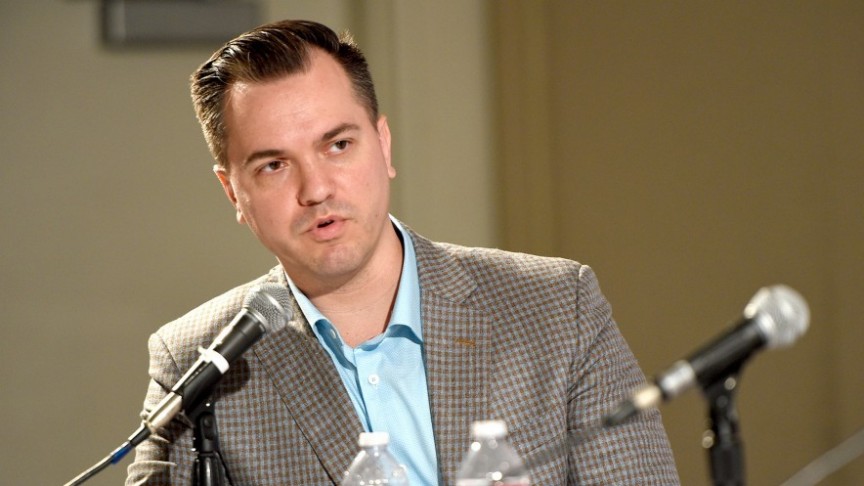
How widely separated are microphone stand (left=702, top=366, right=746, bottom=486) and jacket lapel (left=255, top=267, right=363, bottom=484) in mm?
913

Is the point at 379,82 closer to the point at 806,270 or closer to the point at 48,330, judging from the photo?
the point at 48,330

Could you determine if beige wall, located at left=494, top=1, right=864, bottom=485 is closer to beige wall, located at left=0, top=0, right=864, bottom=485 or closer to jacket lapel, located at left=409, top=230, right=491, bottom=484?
beige wall, located at left=0, top=0, right=864, bottom=485

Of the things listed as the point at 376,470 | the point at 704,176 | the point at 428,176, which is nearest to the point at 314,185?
the point at 376,470

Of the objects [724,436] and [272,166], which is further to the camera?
[272,166]

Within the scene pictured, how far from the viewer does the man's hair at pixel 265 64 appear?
215cm

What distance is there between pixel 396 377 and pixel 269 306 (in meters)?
0.44

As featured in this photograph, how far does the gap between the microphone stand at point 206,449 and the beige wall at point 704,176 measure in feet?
5.91

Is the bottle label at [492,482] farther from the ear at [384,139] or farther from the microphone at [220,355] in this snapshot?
the ear at [384,139]

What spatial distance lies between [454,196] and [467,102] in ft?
1.09

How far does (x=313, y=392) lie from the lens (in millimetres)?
2123

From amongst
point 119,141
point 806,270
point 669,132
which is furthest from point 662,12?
point 119,141

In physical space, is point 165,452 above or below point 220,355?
below

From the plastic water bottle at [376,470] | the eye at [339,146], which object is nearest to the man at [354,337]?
the eye at [339,146]

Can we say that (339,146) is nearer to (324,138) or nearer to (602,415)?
(324,138)
